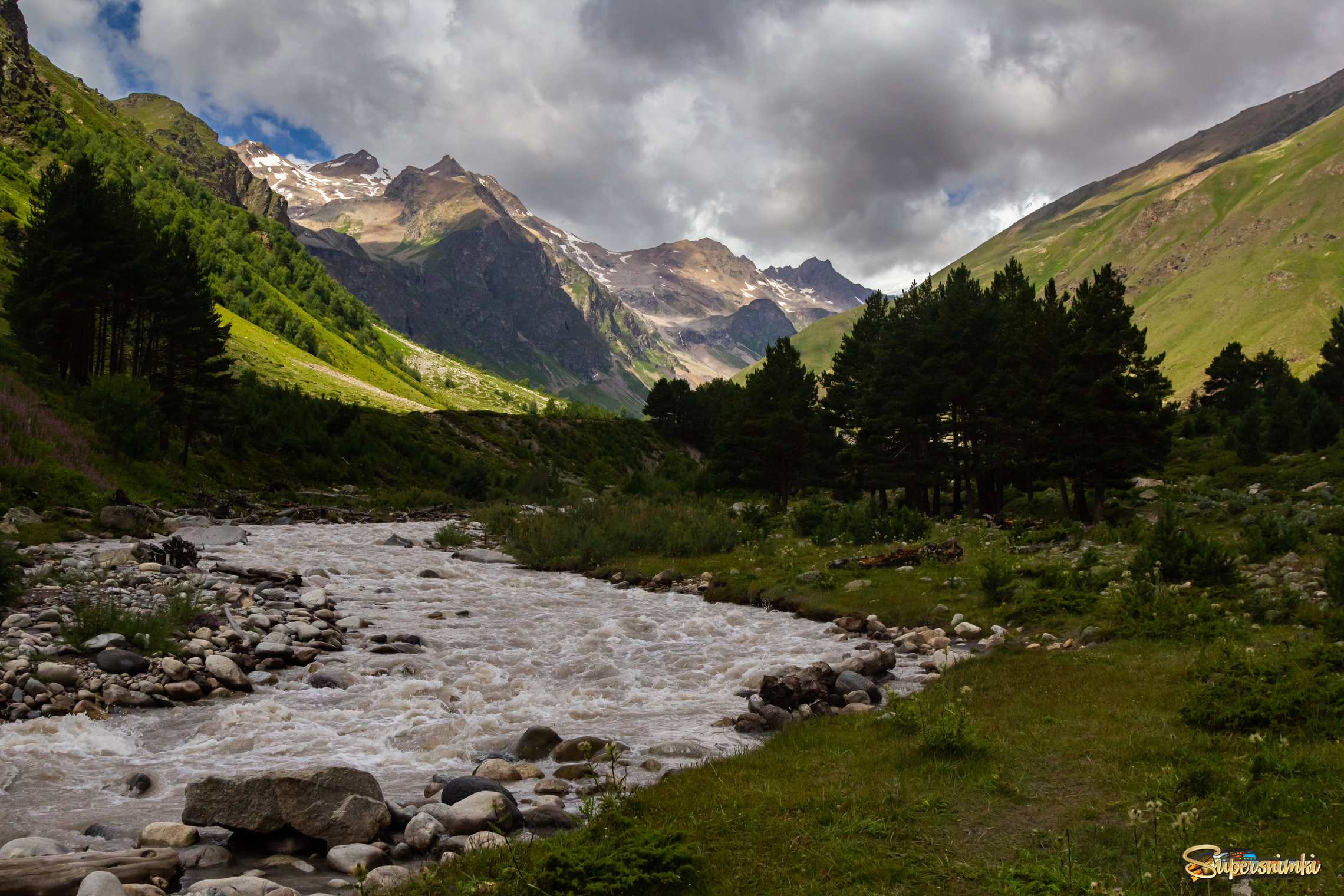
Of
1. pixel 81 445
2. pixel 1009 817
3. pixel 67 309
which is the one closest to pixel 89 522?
pixel 81 445

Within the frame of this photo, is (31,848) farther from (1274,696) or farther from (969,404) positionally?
(969,404)

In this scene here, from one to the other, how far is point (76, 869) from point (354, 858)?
1854 mm

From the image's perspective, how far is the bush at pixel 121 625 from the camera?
36.3ft

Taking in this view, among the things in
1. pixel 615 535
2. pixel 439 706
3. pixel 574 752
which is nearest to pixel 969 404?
pixel 615 535

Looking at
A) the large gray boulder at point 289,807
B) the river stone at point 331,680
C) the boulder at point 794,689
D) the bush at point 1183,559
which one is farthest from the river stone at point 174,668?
the bush at point 1183,559

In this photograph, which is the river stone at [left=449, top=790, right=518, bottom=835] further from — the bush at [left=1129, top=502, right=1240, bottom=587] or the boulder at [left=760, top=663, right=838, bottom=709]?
the bush at [left=1129, top=502, right=1240, bottom=587]

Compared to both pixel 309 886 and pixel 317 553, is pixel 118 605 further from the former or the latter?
pixel 317 553

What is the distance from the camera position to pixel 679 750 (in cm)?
916

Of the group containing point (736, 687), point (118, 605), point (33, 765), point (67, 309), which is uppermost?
point (67, 309)

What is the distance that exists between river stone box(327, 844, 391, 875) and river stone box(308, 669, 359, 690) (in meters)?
5.76

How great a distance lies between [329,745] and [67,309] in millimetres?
39212

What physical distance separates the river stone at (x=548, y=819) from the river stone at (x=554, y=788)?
0.63 meters

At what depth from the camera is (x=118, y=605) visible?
12.1 meters

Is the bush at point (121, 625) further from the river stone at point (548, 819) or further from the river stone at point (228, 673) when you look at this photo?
the river stone at point (548, 819)
